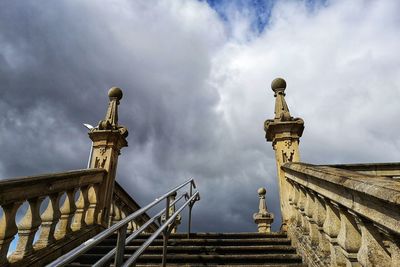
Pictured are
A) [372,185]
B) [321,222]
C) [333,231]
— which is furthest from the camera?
[321,222]

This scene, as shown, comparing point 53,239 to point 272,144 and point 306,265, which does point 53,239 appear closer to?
point 306,265

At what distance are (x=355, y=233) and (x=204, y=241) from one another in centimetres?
278

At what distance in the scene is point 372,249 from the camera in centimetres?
213

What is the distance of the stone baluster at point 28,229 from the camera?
358 centimetres

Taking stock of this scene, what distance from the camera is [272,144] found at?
6.27m

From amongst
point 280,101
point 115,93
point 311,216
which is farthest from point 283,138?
point 115,93

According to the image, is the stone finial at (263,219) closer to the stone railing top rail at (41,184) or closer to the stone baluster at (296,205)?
the stone baluster at (296,205)

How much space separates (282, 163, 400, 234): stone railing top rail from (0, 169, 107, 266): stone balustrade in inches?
133

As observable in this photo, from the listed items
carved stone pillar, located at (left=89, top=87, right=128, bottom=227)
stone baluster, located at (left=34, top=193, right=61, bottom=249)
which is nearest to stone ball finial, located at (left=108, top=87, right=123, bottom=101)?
carved stone pillar, located at (left=89, top=87, right=128, bottom=227)

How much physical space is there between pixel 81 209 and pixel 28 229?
63.6 inches

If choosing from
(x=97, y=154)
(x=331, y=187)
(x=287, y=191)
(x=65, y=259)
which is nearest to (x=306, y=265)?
(x=331, y=187)

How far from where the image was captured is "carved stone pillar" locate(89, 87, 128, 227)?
5779 millimetres

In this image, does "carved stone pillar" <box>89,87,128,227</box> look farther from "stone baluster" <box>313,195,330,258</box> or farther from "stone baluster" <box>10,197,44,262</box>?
"stone baluster" <box>313,195,330,258</box>

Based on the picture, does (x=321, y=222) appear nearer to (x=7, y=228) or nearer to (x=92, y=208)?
(x=7, y=228)
